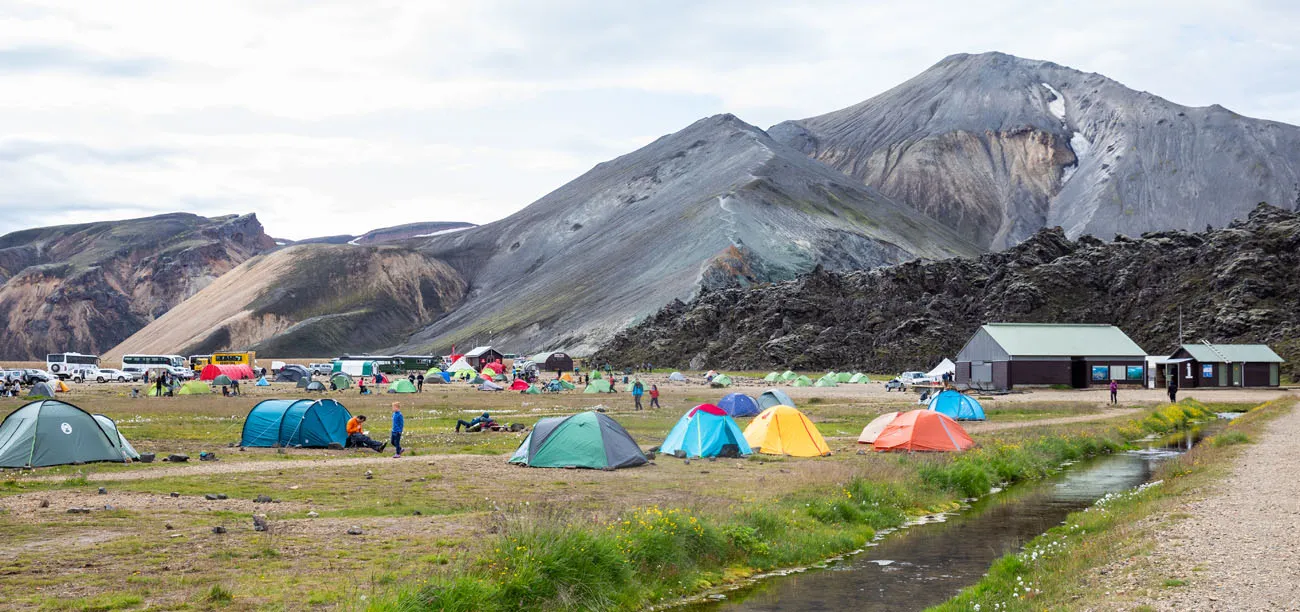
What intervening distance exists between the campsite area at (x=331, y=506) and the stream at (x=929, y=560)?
0.91m

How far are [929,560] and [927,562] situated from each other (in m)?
0.19

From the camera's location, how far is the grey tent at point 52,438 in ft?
80.6

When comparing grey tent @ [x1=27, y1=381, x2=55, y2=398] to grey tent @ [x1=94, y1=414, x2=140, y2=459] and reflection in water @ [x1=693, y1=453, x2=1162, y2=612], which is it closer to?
grey tent @ [x1=94, y1=414, x2=140, y2=459]

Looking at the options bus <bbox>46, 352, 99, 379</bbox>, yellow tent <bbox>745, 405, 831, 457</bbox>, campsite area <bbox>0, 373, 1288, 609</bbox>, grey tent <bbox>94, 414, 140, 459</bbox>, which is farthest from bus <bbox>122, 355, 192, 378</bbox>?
yellow tent <bbox>745, 405, 831, 457</bbox>

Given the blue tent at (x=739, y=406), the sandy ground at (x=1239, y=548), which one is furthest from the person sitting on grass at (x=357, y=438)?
the sandy ground at (x=1239, y=548)

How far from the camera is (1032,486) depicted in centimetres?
2814

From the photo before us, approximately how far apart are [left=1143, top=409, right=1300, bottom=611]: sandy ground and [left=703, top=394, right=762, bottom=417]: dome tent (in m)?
24.6

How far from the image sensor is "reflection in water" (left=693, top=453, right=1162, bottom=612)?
15258 mm

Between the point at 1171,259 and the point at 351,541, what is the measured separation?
116488mm

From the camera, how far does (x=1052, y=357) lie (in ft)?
254

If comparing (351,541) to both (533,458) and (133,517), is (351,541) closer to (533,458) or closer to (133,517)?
(133,517)

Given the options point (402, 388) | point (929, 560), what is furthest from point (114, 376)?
point (929, 560)

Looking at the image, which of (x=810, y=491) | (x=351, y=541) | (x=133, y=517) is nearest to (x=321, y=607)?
(x=351, y=541)

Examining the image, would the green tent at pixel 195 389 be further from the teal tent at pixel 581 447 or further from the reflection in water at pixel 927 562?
the reflection in water at pixel 927 562
